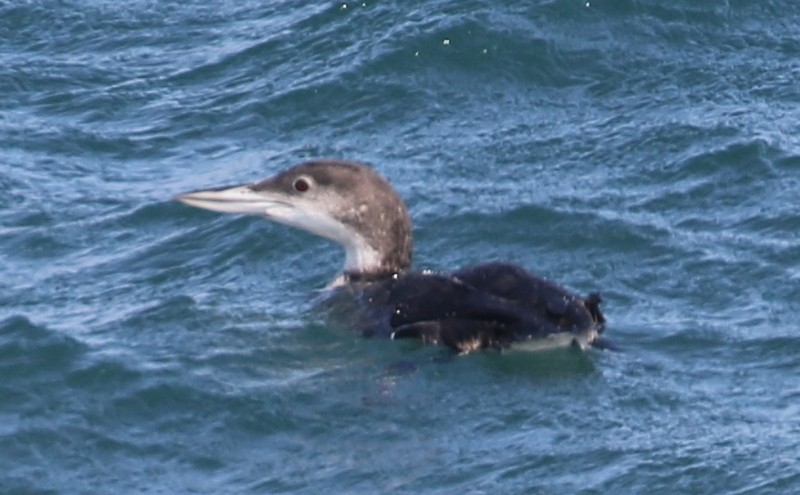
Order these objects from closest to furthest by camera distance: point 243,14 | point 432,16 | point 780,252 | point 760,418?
1. point 760,418
2. point 780,252
3. point 432,16
4. point 243,14

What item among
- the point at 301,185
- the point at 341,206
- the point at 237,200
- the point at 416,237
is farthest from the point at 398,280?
the point at 416,237

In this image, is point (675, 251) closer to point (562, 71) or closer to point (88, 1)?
point (562, 71)

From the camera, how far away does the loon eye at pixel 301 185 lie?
10.9 m

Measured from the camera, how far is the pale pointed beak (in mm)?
10977

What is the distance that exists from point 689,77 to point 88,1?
194 inches

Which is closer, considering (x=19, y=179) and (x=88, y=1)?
(x=19, y=179)

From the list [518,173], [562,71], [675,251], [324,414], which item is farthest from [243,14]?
[324,414]

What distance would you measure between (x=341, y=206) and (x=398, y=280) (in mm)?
540

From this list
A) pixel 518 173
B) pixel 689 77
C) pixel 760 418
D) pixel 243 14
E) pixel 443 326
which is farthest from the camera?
pixel 243 14

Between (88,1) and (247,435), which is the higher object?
(88,1)

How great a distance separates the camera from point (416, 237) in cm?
1169

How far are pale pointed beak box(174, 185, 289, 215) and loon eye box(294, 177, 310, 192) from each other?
13cm

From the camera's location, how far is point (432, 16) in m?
14.4

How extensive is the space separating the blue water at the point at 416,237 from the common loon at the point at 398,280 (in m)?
0.14
